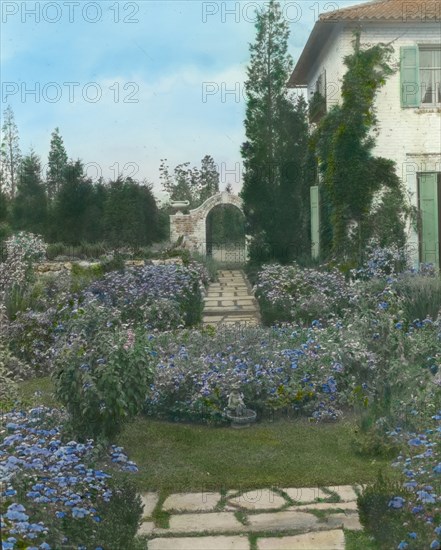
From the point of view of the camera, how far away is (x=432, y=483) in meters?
3.78

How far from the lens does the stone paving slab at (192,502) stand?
422 centimetres

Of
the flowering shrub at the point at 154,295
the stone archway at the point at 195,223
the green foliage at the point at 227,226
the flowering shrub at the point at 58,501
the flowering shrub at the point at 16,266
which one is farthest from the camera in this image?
the green foliage at the point at 227,226

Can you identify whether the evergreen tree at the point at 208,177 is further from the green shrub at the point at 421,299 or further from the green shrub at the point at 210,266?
the green shrub at the point at 421,299

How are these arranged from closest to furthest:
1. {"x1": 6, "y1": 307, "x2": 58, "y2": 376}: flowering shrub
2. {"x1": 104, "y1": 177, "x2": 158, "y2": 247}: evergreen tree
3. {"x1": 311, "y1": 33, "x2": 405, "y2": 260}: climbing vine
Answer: {"x1": 6, "y1": 307, "x2": 58, "y2": 376}: flowering shrub
{"x1": 311, "y1": 33, "x2": 405, "y2": 260}: climbing vine
{"x1": 104, "y1": 177, "x2": 158, "y2": 247}: evergreen tree

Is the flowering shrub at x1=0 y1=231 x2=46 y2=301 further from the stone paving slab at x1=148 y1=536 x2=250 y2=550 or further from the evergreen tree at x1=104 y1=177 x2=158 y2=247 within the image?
the stone paving slab at x1=148 y1=536 x2=250 y2=550

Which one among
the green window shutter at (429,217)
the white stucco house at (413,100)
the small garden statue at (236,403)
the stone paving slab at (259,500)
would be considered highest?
the white stucco house at (413,100)

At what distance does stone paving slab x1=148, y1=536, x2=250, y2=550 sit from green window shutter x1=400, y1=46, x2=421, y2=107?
10.9 m

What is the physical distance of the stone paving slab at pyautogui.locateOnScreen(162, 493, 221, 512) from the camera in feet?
13.9

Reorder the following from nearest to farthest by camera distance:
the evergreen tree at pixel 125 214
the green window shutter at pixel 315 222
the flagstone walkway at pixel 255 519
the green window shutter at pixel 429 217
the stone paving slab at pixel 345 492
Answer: the flagstone walkway at pixel 255 519, the stone paving slab at pixel 345 492, the green window shutter at pixel 429 217, the green window shutter at pixel 315 222, the evergreen tree at pixel 125 214

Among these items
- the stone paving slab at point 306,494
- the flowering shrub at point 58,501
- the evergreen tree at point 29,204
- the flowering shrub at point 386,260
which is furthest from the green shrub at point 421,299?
the evergreen tree at point 29,204

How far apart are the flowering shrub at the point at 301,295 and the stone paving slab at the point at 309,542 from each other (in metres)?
5.82

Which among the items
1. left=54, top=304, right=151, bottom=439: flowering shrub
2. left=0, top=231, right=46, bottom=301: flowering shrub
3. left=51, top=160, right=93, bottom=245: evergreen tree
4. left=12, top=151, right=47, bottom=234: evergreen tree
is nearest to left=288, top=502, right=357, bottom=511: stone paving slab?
left=54, top=304, right=151, bottom=439: flowering shrub

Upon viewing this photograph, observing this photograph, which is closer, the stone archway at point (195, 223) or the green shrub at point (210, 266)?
the green shrub at point (210, 266)

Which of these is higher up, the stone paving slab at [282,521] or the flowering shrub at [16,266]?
the flowering shrub at [16,266]
